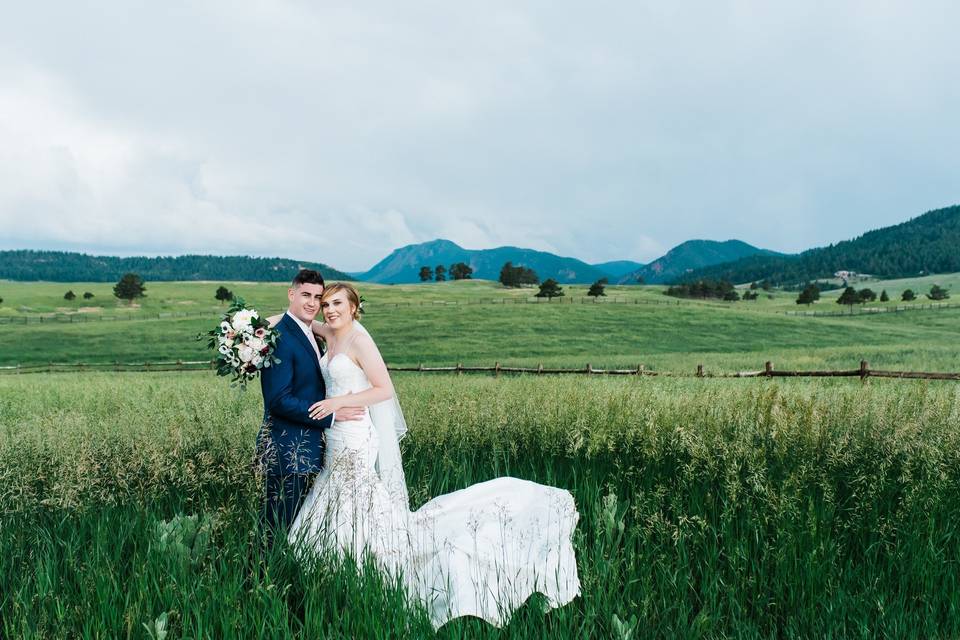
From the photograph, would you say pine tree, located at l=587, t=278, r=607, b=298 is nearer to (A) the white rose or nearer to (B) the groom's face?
(B) the groom's face

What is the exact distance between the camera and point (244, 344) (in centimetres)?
532

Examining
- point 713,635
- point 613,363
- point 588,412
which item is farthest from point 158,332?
point 713,635

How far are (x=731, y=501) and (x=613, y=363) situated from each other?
104ft

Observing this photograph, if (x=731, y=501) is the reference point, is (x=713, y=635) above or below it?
below

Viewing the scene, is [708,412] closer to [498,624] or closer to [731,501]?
[731,501]

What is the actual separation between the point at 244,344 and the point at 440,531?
90.7 inches

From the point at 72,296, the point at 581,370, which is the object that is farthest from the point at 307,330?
the point at 72,296

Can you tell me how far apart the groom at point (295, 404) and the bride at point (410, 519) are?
119mm

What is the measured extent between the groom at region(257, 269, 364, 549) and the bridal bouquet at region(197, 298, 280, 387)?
159 mm

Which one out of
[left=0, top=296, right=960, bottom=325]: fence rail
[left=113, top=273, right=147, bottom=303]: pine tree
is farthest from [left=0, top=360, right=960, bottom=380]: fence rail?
[left=113, top=273, right=147, bottom=303]: pine tree

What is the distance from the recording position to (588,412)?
8.61 meters

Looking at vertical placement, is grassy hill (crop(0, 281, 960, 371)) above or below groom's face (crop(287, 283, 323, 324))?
below

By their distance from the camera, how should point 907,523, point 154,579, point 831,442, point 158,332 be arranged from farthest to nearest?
1. point 158,332
2. point 831,442
3. point 907,523
4. point 154,579

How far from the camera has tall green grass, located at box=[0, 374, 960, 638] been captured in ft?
12.7
